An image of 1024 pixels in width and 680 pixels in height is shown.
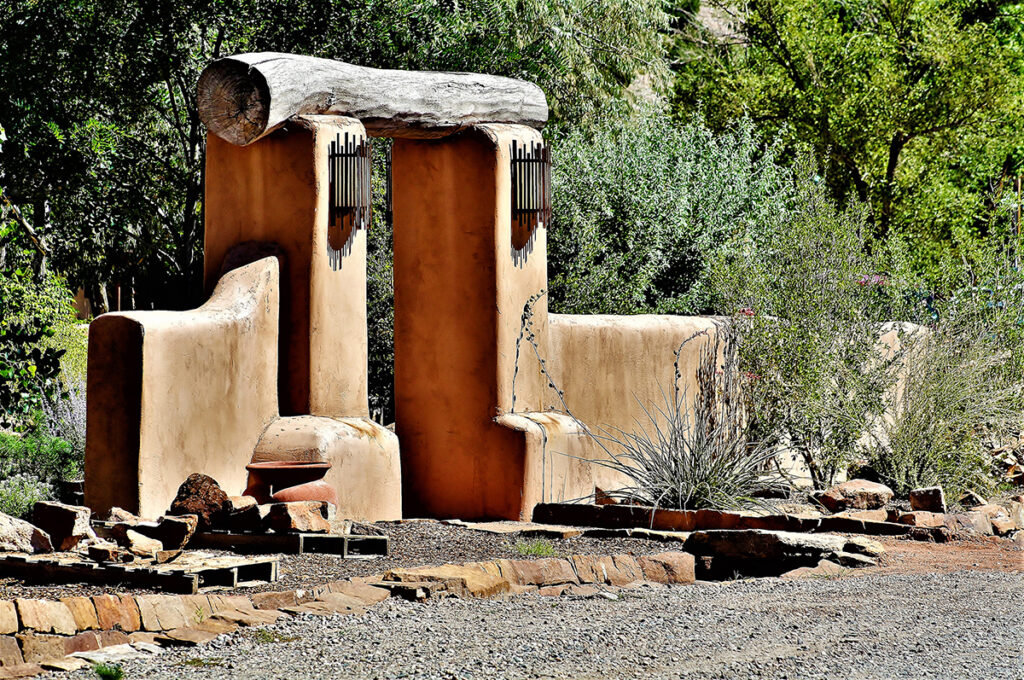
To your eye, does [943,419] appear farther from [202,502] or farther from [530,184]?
[202,502]

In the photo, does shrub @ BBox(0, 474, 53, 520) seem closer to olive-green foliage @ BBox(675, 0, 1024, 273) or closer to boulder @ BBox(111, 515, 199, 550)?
boulder @ BBox(111, 515, 199, 550)

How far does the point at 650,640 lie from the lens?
491 centimetres

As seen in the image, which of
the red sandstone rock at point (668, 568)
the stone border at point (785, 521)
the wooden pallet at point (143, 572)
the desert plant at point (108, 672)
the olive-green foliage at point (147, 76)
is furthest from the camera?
the olive-green foliage at point (147, 76)

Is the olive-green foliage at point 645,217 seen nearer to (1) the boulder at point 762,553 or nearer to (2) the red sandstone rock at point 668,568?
(1) the boulder at point 762,553

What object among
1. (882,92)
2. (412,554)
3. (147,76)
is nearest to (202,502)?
(412,554)

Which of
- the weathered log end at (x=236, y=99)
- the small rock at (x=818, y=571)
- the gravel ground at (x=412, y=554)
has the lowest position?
the small rock at (x=818, y=571)

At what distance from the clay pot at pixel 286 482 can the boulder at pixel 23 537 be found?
1.62 m

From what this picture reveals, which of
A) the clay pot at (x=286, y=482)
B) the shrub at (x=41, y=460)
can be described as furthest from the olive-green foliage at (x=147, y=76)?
the clay pot at (x=286, y=482)

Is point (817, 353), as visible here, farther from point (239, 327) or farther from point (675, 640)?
point (675, 640)

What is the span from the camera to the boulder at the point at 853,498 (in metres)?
9.29

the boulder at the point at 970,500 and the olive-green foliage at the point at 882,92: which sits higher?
the olive-green foliage at the point at 882,92

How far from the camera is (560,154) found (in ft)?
46.4

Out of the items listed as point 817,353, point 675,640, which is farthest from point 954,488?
point 675,640

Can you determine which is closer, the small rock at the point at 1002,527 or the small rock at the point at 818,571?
the small rock at the point at 818,571
